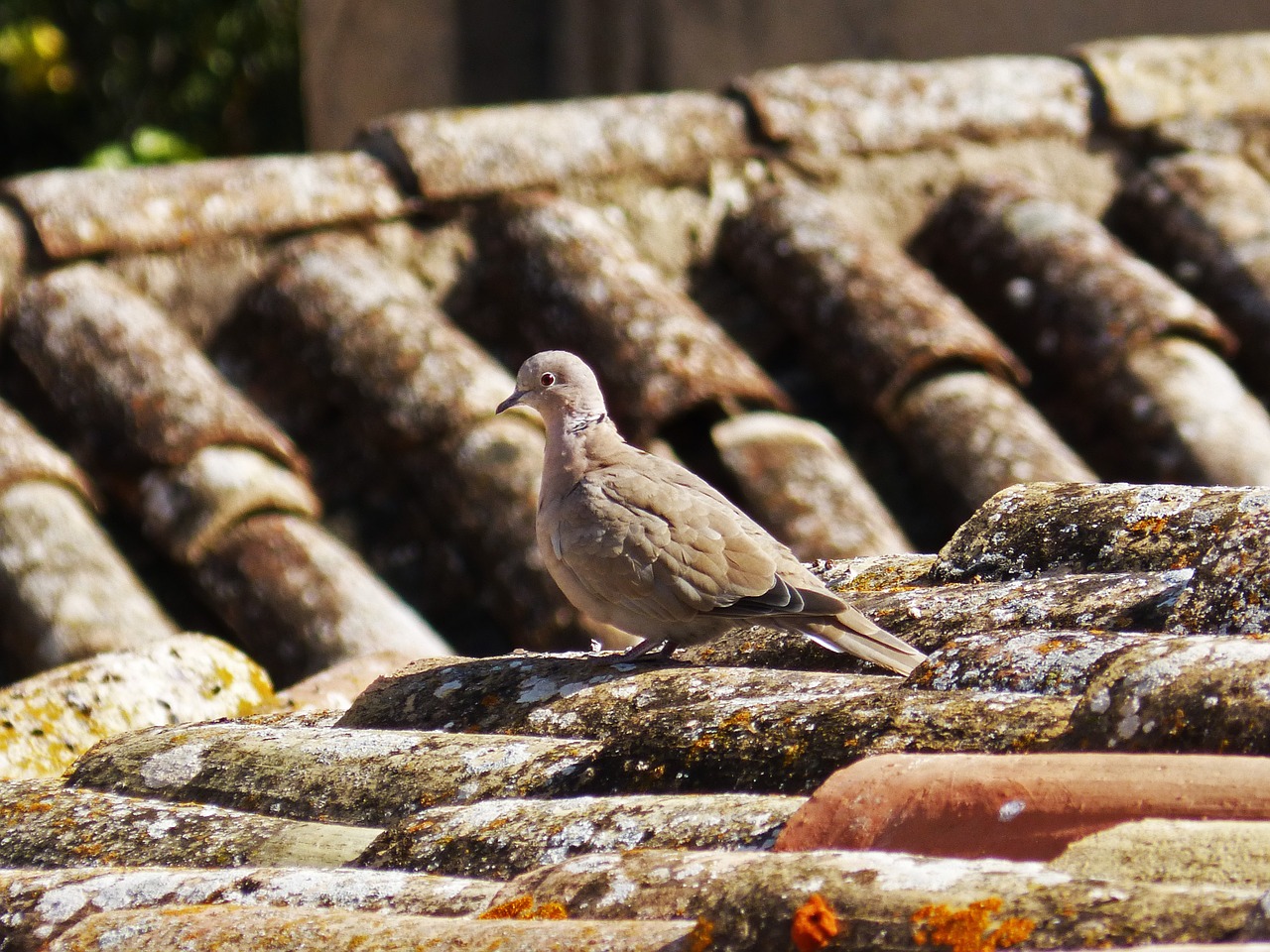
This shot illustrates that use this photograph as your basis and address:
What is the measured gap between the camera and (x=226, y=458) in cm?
465

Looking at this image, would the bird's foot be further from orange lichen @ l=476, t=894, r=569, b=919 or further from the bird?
orange lichen @ l=476, t=894, r=569, b=919

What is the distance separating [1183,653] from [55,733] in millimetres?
2393

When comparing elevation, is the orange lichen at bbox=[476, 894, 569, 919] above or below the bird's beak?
below

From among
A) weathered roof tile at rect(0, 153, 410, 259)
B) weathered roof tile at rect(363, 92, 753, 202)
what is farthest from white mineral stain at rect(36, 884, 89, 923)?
weathered roof tile at rect(363, 92, 753, 202)

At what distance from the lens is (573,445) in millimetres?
3258

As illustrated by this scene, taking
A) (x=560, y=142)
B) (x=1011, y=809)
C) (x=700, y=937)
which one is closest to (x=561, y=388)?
(x=1011, y=809)

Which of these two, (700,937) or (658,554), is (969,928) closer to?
(700,937)

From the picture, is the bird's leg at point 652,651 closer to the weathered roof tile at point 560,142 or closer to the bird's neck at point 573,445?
the bird's neck at point 573,445

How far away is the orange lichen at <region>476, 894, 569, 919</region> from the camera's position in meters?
1.75

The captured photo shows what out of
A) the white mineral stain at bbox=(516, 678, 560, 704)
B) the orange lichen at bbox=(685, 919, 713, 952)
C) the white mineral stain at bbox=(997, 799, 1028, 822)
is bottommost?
the white mineral stain at bbox=(516, 678, 560, 704)

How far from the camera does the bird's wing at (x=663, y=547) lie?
287cm

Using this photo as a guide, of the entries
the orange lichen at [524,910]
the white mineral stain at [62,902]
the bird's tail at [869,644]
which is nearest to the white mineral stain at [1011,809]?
the orange lichen at [524,910]

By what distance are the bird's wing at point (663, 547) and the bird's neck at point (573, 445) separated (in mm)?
66

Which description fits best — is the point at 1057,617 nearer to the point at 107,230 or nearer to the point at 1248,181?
the point at 107,230
